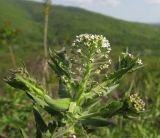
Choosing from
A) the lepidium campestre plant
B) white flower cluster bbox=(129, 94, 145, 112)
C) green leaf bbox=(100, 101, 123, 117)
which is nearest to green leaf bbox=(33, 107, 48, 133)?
the lepidium campestre plant

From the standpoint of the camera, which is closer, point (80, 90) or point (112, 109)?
point (112, 109)

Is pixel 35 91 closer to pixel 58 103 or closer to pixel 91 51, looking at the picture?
pixel 58 103

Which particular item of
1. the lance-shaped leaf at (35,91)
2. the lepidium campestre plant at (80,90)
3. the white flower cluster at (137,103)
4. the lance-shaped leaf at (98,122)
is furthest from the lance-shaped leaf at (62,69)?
the white flower cluster at (137,103)

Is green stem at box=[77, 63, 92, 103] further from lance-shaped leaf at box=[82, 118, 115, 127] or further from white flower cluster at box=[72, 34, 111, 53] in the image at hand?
lance-shaped leaf at box=[82, 118, 115, 127]

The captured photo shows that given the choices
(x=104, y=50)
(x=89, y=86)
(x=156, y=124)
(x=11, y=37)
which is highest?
(x=11, y=37)

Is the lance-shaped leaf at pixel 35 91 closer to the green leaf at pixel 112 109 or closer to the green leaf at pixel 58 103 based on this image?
the green leaf at pixel 58 103

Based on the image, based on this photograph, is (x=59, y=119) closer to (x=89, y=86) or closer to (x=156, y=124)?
(x=89, y=86)

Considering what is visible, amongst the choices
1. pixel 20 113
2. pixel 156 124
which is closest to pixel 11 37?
pixel 20 113

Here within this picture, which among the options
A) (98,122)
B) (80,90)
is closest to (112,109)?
(98,122)
